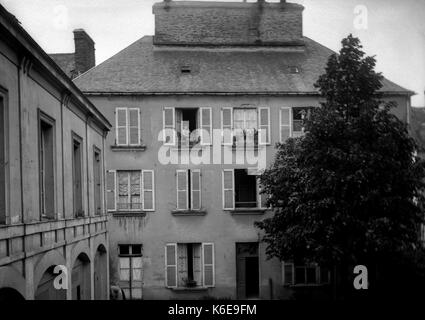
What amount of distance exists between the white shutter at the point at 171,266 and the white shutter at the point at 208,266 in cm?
90

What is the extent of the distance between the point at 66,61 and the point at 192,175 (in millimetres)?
6768

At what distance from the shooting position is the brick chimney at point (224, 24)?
18875 millimetres

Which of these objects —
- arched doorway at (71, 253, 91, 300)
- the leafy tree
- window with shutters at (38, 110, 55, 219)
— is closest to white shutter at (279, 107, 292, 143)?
the leafy tree

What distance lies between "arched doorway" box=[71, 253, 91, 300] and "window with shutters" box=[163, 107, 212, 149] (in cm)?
703

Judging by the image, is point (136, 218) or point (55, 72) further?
point (136, 218)

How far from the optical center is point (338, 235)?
12.1 meters

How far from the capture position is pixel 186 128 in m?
18.0

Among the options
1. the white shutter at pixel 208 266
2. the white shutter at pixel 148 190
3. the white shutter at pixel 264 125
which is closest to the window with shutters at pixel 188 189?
the white shutter at pixel 148 190

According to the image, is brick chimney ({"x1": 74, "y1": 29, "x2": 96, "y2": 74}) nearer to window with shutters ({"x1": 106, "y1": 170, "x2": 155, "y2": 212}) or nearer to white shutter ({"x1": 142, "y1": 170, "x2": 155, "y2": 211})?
window with shutters ({"x1": 106, "y1": 170, "x2": 155, "y2": 212})

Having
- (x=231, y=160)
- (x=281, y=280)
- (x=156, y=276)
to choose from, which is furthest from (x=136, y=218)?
(x=281, y=280)

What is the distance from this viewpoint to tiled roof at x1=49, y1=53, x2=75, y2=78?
798 inches

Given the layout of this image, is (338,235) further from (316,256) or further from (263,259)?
(263,259)

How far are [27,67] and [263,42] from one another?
12.8 meters

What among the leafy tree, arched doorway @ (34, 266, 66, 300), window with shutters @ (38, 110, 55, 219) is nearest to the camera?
arched doorway @ (34, 266, 66, 300)
